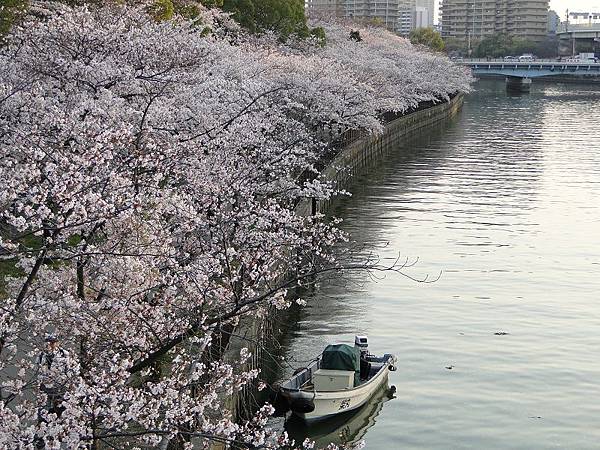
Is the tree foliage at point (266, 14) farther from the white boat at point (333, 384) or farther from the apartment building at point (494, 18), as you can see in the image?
the apartment building at point (494, 18)

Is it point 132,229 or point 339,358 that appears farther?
point 339,358

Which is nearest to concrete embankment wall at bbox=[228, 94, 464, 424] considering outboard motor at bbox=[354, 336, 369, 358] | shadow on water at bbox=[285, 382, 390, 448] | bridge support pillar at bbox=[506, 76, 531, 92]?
shadow on water at bbox=[285, 382, 390, 448]

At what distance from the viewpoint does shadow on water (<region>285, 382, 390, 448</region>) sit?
Result: 1565 centimetres

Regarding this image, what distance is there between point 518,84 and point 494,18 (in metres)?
65.9

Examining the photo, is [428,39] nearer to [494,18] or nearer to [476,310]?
[494,18]

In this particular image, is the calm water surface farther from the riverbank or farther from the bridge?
the bridge

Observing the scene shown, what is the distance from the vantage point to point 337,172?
3747 cm

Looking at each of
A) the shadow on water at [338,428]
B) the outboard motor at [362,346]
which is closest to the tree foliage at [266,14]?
the outboard motor at [362,346]

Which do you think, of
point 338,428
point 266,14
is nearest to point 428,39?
point 266,14

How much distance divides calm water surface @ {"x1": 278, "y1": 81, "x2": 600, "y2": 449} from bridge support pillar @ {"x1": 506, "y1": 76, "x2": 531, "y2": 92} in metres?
67.3

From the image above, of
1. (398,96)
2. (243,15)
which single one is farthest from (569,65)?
(243,15)

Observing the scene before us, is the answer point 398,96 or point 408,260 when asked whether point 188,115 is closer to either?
point 408,260

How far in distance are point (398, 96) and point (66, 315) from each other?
148 ft

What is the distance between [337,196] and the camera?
37.0 metres
